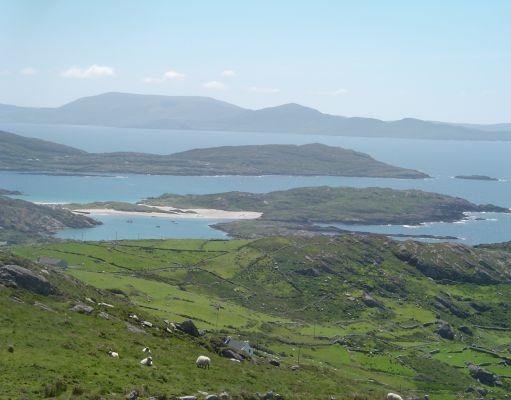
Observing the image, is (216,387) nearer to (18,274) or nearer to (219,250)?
(18,274)

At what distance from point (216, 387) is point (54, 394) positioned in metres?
9.11

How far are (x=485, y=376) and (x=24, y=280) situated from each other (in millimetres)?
58954

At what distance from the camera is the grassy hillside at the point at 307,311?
118 ft

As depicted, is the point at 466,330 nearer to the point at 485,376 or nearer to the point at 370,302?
the point at 370,302

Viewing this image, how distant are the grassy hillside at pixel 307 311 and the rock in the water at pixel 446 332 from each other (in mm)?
1182

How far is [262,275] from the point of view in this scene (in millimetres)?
118125

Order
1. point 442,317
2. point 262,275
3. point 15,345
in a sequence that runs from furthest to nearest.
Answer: point 262,275 < point 442,317 < point 15,345

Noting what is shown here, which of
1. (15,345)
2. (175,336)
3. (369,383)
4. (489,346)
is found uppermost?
(15,345)

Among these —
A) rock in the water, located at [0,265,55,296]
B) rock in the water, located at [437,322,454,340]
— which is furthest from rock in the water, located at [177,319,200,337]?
rock in the water, located at [437,322,454,340]

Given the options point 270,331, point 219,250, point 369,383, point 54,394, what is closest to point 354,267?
point 219,250

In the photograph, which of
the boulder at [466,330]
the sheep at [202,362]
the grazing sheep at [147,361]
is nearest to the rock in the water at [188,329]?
the sheep at [202,362]

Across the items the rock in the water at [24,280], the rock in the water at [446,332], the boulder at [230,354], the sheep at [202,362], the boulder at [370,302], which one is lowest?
the rock in the water at [446,332]

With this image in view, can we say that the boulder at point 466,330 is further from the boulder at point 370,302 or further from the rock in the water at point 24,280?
the rock in the water at point 24,280

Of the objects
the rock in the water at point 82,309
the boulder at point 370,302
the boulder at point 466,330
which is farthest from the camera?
the boulder at point 370,302
